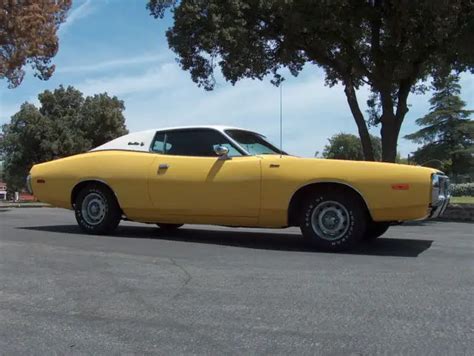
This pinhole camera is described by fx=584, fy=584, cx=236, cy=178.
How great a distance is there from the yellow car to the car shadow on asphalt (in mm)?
254

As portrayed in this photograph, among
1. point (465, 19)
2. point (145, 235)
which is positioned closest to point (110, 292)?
point (145, 235)

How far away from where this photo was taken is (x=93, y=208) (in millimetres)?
8180

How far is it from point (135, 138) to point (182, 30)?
31.5 ft

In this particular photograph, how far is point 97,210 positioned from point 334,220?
338 centimetres

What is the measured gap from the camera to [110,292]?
→ 4711 millimetres

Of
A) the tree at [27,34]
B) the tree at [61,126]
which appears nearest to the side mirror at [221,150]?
the tree at [27,34]

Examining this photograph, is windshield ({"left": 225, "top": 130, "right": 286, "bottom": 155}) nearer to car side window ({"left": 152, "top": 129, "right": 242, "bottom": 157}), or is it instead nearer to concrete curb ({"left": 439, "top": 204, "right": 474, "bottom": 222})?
car side window ({"left": 152, "top": 129, "right": 242, "bottom": 157})

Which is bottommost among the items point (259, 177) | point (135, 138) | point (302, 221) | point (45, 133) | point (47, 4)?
point (302, 221)

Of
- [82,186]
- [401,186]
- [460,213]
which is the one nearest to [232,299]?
A: [401,186]

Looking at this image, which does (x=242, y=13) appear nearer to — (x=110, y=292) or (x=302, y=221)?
(x=302, y=221)

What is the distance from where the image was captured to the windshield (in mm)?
7586

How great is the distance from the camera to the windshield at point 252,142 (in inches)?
299

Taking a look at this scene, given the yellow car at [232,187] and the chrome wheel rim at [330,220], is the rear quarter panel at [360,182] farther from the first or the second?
the chrome wheel rim at [330,220]

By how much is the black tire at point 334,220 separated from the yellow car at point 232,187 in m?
0.01
